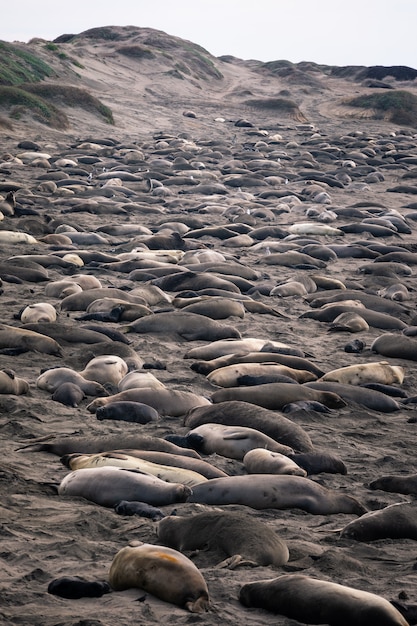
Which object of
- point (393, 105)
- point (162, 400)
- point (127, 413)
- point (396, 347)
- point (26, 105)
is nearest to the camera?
point (127, 413)

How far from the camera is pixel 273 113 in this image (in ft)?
107

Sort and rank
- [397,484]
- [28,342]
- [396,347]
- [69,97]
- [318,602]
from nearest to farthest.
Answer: [318,602] < [397,484] < [28,342] < [396,347] < [69,97]

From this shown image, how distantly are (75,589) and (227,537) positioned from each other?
0.67 metres

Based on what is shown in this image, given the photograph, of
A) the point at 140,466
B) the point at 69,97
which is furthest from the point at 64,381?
the point at 69,97

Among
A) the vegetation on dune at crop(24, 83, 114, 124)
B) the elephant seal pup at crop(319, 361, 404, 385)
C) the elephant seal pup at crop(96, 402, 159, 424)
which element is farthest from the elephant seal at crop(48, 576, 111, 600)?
the vegetation on dune at crop(24, 83, 114, 124)

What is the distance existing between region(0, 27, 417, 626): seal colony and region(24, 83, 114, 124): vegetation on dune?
10.7 meters

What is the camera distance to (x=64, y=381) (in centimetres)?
499

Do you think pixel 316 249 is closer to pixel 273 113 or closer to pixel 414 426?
pixel 414 426

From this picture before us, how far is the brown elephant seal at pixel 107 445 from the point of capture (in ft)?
13.0

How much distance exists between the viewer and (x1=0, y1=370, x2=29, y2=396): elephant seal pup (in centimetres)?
479

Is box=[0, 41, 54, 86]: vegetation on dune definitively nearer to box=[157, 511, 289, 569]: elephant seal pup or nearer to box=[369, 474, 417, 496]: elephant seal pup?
box=[369, 474, 417, 496]: elephant seal pup

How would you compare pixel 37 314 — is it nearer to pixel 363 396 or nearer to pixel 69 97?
pixel 363 396

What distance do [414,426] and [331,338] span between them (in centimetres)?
196

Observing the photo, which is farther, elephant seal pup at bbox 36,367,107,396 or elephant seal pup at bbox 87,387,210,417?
elephant seal pup at bbox 36,367,107,396
